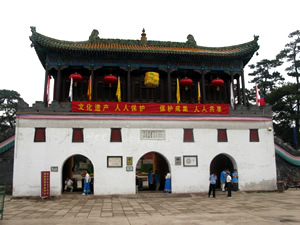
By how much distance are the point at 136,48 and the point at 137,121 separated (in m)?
5.07

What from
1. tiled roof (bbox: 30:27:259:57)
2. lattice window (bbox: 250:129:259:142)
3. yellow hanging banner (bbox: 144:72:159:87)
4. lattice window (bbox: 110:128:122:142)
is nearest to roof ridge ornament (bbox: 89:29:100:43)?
tiled roof (bbox: 30:27:259:57)

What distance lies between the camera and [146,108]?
1666cm

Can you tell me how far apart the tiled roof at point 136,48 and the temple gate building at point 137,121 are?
7cm

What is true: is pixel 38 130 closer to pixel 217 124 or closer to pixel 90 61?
pixel 90 61

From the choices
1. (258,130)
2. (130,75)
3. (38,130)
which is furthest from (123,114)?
(258,130)

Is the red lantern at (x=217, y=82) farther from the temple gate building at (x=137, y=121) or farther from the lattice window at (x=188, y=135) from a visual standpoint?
the lattice window at (x=188, y=135)

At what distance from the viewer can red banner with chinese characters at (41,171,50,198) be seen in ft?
47.5

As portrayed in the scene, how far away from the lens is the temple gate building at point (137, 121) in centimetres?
1553

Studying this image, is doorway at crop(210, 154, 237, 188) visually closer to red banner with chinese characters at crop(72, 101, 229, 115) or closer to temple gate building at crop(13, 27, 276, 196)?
temple gate building at crop(13, 27, 276, 196)

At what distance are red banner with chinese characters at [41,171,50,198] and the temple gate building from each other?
547 mm

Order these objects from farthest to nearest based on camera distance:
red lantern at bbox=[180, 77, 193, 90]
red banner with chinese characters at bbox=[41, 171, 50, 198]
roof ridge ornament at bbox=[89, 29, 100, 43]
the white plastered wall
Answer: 1. roof ridge ornament at bbox=[89, 29, 100, 43]
2. red lantern at bbox=[180, 77, 193, 90]
3. the white plastered wall
4. red banner with chinese characters at bbox=[41, 171, 50, 198]

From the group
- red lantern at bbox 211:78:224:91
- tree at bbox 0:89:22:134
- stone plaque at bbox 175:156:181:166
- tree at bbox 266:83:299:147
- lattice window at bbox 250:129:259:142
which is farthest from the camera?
tree at bbox 0:89:22:134

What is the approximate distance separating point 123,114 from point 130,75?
3.67m

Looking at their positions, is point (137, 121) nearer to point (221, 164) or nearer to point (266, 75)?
point (221, 164)
